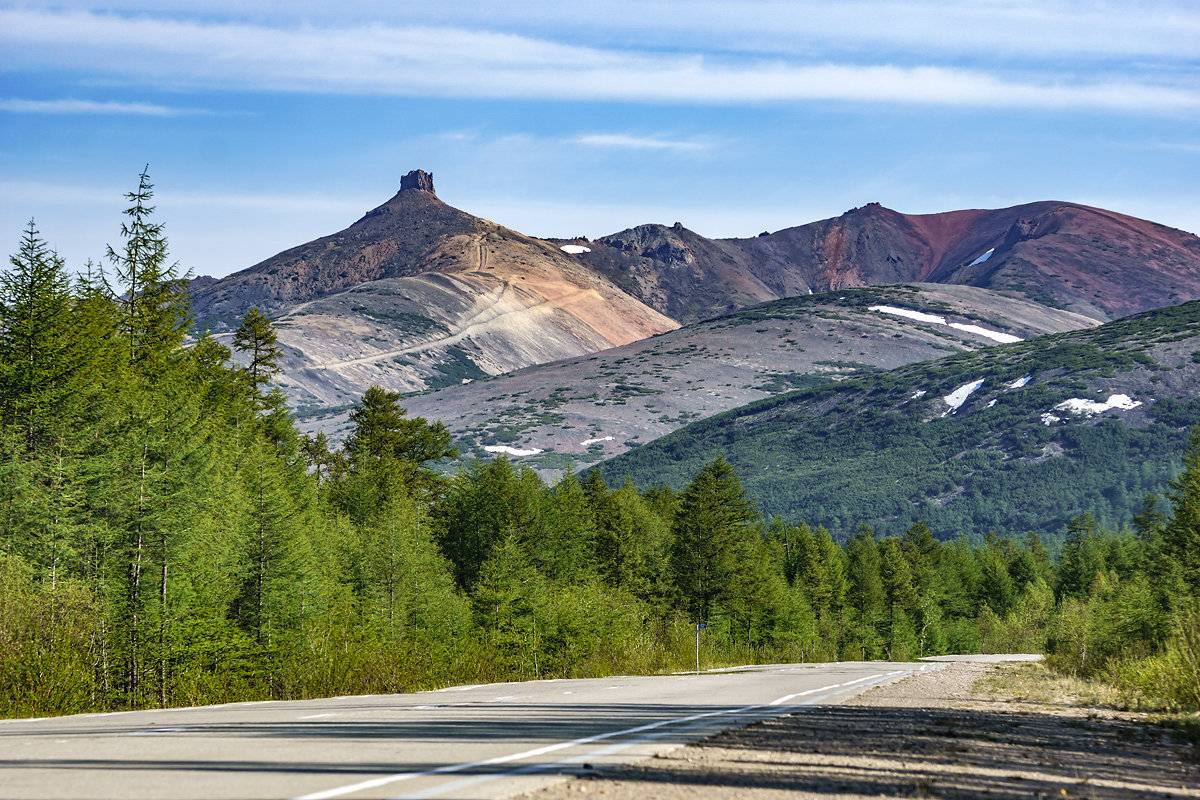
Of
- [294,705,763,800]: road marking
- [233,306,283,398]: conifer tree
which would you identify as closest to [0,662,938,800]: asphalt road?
[294,705,763,800]: road marking

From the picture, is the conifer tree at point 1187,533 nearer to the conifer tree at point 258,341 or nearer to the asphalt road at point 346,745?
the asphalt road at point 346,745

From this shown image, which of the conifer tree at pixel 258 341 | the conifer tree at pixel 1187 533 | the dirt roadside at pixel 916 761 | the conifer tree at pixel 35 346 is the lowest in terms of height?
the dirt roadside at pixel 916 761

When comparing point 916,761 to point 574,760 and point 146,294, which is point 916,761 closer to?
point 574,760

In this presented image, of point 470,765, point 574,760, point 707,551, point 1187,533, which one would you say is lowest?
point 574,760

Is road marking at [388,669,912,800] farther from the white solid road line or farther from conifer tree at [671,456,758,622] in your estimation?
conifer tree at [671,456,758,622]

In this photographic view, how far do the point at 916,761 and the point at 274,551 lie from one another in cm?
2112

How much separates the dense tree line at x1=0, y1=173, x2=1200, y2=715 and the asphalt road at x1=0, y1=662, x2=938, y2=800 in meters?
5.25

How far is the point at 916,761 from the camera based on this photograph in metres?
11.2

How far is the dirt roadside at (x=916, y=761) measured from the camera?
29.7ft

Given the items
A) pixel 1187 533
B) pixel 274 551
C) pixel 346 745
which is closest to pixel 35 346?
pixel 274 551

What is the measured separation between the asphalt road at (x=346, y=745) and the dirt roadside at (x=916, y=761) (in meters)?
0.61

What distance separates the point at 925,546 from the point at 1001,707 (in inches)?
4975

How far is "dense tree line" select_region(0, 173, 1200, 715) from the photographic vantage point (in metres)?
23.1

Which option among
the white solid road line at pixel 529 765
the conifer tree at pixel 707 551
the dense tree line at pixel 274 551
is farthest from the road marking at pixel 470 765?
the conifer tree at pixel 707 551
